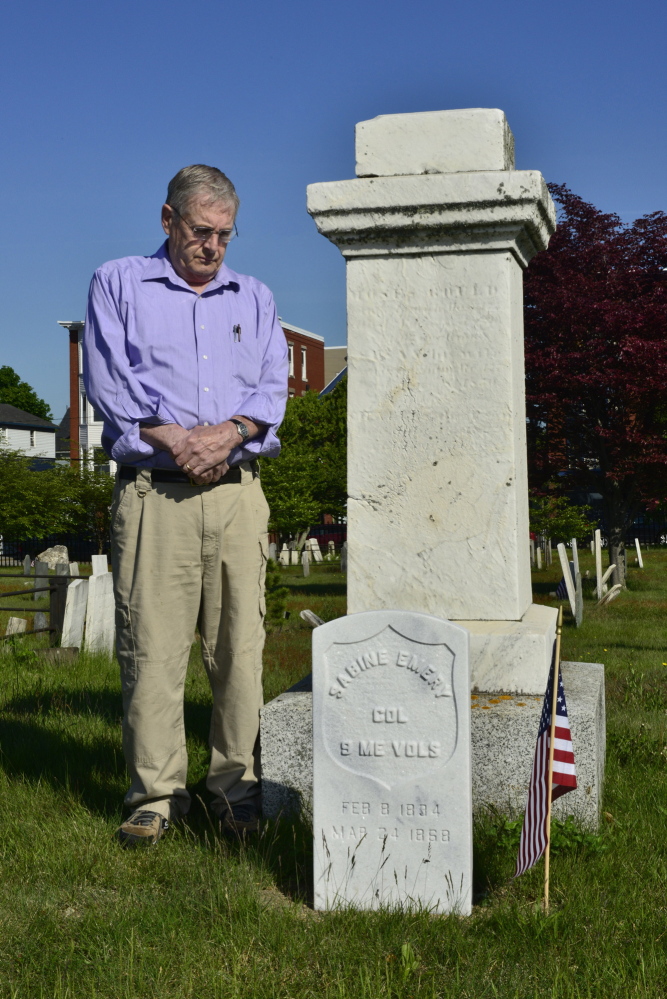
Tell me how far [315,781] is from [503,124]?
8.19ft

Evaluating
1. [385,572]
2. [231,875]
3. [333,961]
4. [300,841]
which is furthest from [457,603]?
[333,961]

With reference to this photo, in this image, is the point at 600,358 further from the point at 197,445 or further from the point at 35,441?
the point at 35,441

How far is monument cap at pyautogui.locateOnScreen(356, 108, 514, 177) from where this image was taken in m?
3.72

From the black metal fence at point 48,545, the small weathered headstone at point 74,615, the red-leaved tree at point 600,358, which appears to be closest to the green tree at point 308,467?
the black metal fence at point 48,545

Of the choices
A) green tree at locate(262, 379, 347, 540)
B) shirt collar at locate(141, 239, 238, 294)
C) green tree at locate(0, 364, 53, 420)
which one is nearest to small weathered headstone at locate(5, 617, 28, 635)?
shirt collar at locate(141, 239, 238, 294)

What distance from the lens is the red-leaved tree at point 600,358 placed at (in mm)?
14023

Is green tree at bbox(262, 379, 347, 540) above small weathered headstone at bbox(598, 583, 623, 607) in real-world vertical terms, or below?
above

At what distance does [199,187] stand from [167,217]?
195 millimetres

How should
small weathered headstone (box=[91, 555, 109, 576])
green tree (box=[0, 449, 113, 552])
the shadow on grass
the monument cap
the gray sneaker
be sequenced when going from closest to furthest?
the gray sneaker
the monument cap
the shadow on grass
small weathered headstone (box=[91, 555, 109, 576])
green tree (box=[0, 449, 113, 552])

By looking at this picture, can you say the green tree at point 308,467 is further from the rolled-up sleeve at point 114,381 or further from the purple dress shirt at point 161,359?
the rolled-up sleeve at point 114,381

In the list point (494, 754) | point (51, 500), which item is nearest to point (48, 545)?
point (51, 500)

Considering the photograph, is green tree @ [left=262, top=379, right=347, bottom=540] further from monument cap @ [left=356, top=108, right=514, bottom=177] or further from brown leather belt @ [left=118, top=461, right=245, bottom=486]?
brown leather belt @ [left=118, top=461, right=245, bottom=486]

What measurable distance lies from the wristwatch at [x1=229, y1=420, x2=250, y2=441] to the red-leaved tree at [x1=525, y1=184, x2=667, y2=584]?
1127 cm

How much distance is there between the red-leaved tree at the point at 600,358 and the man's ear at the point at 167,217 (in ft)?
36.8
